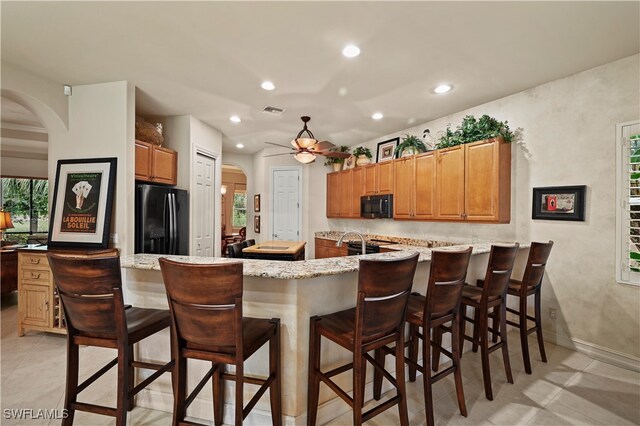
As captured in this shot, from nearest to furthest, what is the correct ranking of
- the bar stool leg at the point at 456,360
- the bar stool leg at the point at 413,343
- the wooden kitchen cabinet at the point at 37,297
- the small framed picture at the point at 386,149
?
the bar stool leg at the point at 456,360 < the bar stool leg at the point at 413,343 < the wooden kitchen cabinet at the point at 37,297 < the small framed picture at the point at 386,149

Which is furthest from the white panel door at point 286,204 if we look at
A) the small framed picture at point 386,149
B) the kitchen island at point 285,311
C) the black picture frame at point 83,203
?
the kitchen island at point 285,311

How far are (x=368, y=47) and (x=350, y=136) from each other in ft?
9.33

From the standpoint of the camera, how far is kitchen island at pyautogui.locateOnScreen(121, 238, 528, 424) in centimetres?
172

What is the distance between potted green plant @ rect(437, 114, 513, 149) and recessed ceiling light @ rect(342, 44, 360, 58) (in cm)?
186

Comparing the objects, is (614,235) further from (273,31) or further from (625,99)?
(273,31)

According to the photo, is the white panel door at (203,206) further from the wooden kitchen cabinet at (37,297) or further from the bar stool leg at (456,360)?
the bar stool leg at (456,360)

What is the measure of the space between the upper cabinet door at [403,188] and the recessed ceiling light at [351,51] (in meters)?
2.14

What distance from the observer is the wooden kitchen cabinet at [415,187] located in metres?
3.99

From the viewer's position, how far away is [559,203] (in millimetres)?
2979

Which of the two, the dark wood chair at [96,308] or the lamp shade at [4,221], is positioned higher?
the lamp shade at [4,221]

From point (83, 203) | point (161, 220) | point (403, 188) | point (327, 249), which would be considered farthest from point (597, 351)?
point (83, 203)

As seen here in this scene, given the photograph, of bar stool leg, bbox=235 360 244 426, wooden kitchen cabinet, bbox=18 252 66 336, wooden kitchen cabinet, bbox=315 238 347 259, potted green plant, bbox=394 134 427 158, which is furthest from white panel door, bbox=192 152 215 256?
bar stool leg, bbox=235 360 244 426

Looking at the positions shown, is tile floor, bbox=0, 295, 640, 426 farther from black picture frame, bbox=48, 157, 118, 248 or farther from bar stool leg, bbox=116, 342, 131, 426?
black picture frame, bbox=48, 157, 118, 248

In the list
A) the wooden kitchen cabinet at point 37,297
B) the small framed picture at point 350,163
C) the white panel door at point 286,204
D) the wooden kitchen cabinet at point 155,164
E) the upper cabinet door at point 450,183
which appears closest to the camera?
the wooden kitchen cabinet at point 37,297
